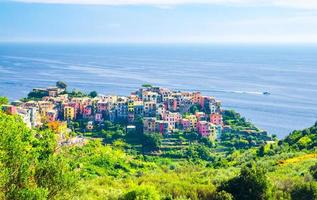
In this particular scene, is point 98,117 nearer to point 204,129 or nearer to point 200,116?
point 200,116

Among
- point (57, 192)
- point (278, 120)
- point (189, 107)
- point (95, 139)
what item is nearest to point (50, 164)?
point (57, 192)

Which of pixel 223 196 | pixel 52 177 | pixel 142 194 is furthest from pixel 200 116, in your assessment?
pixel 52 177

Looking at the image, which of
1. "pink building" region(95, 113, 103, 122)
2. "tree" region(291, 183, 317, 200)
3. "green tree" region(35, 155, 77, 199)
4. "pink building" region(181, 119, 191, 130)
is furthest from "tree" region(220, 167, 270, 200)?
"pink building" region(95, 113, 103, 122)

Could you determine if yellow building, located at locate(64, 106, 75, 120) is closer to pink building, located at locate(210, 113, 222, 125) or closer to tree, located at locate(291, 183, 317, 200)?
pink building, located at locate(210, 113, 222, 125)

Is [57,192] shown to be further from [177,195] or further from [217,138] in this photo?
[217,138]

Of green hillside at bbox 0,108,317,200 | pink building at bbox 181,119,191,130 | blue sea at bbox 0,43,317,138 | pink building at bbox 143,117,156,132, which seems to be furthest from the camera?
blue sea at bbox 0,43,317,138

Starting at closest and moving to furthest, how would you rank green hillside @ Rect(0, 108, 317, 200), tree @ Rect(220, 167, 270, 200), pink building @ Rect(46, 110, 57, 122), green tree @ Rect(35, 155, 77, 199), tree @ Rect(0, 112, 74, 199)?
tree @ Rect(0, 112, 74, 199), green hillside @ Rect(0, 108, 317, 200), green tree @ Rect(35, 155, 77, 199), tree @ Rect(220, 167, 270, 200), pink building @ Rect(46, 110, 57, 122)
